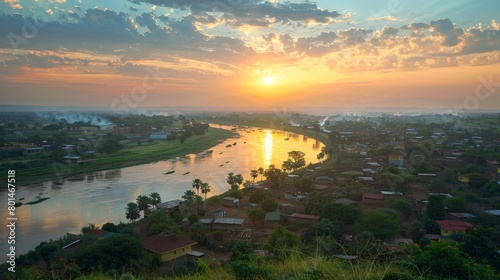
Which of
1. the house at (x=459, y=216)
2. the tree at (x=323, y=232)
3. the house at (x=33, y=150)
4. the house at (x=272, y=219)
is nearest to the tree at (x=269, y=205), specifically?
the house at (x=272, y=219)

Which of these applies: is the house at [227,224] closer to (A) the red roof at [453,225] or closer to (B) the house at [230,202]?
(B) the house at [230,202]

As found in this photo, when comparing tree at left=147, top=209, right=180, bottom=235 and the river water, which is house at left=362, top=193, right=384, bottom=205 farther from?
tree at left=147, top=209, right=180, bottom=235

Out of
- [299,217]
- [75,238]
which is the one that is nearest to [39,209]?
[75,238]

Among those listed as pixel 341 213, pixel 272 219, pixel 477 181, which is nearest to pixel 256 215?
pixel 272 219

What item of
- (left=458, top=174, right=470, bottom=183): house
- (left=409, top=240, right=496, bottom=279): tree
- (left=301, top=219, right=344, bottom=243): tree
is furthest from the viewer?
(left=458, top=174, right=470, bottom=183): house

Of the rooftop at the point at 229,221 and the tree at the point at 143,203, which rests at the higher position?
the tree at the point at 143,203

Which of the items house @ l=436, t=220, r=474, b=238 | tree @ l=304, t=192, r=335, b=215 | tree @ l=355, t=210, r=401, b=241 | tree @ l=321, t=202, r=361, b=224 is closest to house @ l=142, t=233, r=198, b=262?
tree @ l=321, t=202, r=361, b=224
